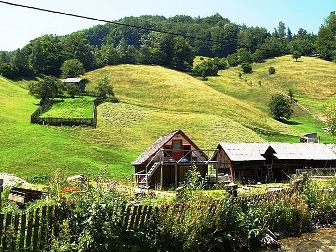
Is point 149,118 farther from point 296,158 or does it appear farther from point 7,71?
point 7,71

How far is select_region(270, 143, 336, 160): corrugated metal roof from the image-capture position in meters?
53.0

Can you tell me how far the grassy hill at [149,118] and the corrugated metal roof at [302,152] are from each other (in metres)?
15.8

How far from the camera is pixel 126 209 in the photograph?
43.9ft

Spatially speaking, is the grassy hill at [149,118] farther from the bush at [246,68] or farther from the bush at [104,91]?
the bush at [246,68]

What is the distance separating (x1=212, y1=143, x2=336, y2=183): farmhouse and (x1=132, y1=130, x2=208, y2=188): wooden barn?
136 inches

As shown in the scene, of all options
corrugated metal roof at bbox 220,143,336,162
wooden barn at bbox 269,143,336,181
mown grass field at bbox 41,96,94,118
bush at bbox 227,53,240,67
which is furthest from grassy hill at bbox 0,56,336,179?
bush at bbox 227,53,240,67

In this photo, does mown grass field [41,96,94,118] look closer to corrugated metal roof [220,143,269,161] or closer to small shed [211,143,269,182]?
small shed [211,143,269,182]

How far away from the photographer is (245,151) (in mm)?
51469

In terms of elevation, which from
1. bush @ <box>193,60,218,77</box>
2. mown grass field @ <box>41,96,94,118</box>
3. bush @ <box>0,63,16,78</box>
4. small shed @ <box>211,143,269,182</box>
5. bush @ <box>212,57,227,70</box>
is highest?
bush @ <box>212,57,227,70</box>

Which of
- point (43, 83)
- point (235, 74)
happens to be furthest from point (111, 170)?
point (235, 74)

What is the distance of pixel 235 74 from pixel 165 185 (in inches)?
4517

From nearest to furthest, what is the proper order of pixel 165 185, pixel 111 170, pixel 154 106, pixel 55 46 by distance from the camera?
1. pixel 165 185
2. pixel 111 170
3. pixel 154 106
4. pixel 55 46

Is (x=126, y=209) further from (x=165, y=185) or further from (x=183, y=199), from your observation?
(x=165, y=185)

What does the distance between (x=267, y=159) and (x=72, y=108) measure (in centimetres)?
4301
